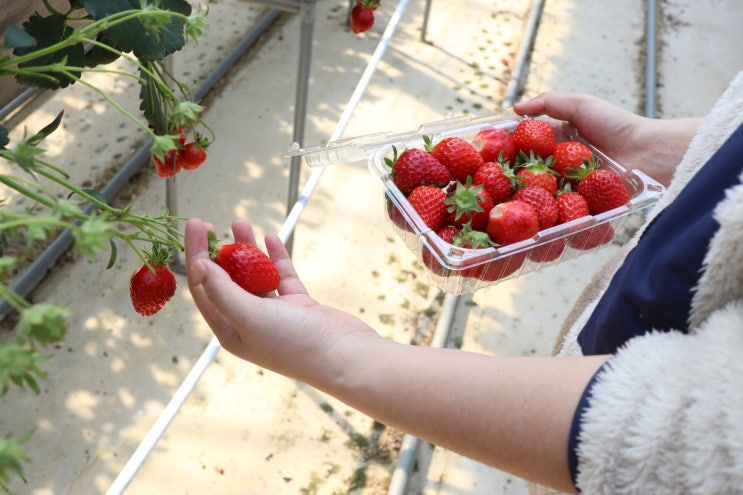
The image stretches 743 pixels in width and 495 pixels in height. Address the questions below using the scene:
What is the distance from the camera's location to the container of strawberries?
977 millimetres

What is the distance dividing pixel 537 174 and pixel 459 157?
0.12 meters

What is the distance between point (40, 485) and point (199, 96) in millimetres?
1447

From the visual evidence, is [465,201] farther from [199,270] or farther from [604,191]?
[199,270]

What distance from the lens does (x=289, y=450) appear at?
162 centimetres

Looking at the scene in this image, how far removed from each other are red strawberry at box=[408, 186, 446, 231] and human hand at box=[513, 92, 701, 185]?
11.4 inches

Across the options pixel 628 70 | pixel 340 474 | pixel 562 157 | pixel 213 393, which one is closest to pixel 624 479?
pixel 562 157

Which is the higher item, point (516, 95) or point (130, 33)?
point (130, 33)

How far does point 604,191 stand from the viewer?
1.04 meters

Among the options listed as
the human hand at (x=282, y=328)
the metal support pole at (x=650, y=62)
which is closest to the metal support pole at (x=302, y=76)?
the human hand at (x=282, y=328)

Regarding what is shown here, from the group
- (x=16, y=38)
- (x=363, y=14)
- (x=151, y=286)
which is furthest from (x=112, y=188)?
(x=16, y=38)

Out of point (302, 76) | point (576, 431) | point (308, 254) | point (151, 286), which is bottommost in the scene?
point (308, 254)

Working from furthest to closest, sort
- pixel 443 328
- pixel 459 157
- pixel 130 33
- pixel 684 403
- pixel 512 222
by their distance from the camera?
1. pixel 443 328
2. pixel 459 157
3. pixel 512 222
4. pixel 130 33
5. pixel 684 403

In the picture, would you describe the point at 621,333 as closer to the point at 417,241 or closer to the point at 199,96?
the point at 417,241

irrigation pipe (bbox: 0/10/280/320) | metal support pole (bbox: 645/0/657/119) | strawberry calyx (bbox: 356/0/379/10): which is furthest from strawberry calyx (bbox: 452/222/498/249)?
metal support pole (bbox: 645/0/657/119)
